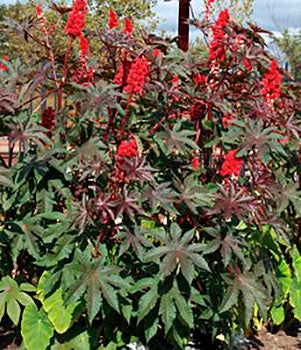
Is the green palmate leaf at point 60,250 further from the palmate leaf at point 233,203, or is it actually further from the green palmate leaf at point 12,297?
the palmate leaf at point 233,203

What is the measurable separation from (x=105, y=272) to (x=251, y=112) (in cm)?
96

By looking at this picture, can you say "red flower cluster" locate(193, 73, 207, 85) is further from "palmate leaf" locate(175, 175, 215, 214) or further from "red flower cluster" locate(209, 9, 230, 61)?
"palmate leaf" locate(175, 175, 215, 214)

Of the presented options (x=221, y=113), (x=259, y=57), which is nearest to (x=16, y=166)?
(x=221, y=113)

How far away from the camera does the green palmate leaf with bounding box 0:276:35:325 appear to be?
2.62 m

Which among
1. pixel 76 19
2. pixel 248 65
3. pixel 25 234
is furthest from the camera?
pixel 248 65

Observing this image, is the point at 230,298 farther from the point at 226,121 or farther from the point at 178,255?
the point at 226,121

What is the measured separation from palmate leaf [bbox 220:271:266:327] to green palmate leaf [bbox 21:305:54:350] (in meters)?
0.73

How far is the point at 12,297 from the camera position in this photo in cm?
267

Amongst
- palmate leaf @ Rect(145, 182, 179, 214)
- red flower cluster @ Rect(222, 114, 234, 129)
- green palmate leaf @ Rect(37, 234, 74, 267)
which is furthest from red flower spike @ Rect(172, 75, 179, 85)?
green palmate leaf @ Rect(37, 234, 74, 267)

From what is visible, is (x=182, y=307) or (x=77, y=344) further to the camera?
(x=77, y=344)

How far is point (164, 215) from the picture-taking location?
9.21 feet

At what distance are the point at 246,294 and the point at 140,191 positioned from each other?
1.85ft

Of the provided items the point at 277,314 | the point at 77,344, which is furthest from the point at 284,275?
the point at 77,344

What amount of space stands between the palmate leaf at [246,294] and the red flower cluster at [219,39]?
90 cm
